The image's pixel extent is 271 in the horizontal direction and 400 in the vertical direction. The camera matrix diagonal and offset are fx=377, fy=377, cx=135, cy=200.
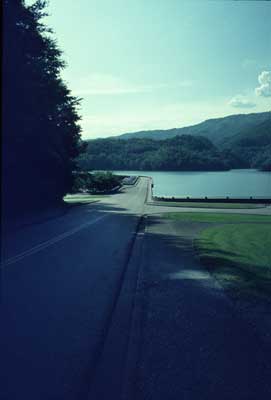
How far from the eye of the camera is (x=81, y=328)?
267 inches

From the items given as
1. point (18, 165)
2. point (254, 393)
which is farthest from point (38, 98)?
point (254, 393)

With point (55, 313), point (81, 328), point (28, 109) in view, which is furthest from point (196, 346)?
point (28, 109)

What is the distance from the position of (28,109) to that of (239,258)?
1823 centimetres

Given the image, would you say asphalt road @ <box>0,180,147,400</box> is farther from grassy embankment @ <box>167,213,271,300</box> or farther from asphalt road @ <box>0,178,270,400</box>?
grassy embankment @ <box>167,213,271,300</box>

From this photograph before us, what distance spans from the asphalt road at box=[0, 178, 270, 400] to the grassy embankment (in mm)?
1349

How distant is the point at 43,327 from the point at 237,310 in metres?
3.82

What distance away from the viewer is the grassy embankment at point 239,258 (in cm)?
939

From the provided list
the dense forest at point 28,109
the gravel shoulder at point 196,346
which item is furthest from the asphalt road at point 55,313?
the dense forest at point 28,109

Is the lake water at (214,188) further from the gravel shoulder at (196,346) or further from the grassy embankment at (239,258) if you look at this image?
the gravel shoulder at (196,346)

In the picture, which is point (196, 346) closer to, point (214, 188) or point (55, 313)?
point (55, 313)

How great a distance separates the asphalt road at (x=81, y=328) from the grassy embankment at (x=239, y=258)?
4.43 feet

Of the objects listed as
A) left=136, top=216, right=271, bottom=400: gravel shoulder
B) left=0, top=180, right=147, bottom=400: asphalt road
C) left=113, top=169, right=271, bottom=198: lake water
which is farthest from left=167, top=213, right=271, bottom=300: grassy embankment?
left=113, top=169, right=271, bottom=198: lake water

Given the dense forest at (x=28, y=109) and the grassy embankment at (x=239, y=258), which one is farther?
the dense forest at (x=28, y=109)

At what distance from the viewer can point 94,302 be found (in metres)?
8.38
